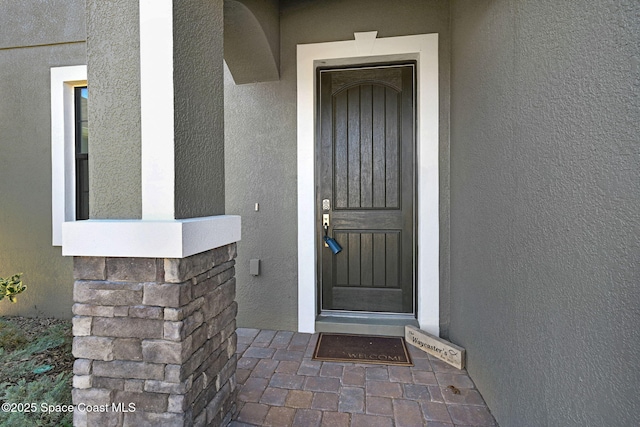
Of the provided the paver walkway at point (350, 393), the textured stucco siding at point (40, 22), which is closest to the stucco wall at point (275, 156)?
the paver walkway at point (350, 393)

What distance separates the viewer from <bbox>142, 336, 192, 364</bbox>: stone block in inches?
48.8

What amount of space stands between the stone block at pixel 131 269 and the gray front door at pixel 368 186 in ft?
5.86

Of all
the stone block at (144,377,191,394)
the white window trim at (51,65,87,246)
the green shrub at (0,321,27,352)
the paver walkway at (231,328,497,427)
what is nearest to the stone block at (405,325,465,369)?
the paver walkway at (231,328,497,427)

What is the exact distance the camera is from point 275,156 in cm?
283

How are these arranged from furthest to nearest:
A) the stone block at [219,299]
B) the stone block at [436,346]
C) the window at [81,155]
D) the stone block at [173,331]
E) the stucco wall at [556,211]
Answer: the window at [81,155]
the stone block at [436,346]
the stone block at [219,299]
the stone block at [173,331]
the stucco wall at [556,211]

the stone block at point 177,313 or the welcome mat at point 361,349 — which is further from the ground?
the stone block at point 177,313

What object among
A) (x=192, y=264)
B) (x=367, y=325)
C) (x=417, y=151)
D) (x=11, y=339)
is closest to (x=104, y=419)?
(x=192, y=264)

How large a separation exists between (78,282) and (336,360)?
170cm

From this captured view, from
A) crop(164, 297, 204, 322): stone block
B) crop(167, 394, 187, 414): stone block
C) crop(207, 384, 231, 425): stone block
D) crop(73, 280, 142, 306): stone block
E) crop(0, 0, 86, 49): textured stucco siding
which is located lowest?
crop(207, 384, 231, 425): stone block

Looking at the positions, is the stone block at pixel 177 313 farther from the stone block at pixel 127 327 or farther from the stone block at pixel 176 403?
the stone block at pixel 176 403

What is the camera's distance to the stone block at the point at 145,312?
4.10ft

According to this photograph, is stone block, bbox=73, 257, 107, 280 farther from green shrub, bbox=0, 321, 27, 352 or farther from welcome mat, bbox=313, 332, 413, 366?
green shrub, bbox=0, 321, 27, 352

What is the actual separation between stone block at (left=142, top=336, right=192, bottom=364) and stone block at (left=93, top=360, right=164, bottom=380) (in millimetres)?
33

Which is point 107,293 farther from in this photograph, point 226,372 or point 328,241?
point 328,241
